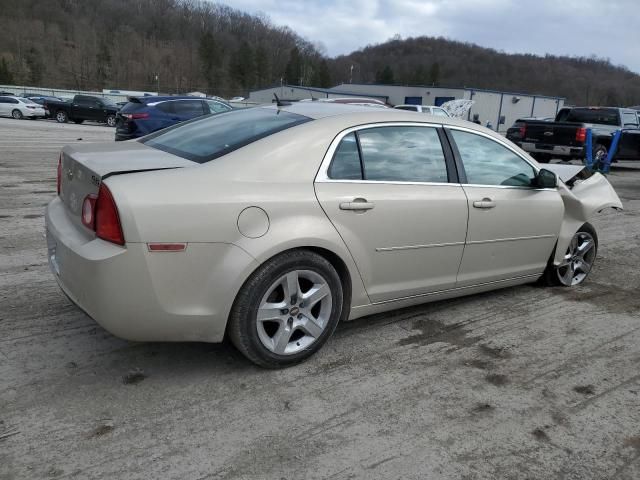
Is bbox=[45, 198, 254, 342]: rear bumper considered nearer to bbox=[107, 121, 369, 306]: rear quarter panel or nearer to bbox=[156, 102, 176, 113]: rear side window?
bbox=[107, 121, 369, 306]: rear quarter panel

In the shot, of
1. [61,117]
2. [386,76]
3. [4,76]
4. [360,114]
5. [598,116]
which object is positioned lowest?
[61,117]

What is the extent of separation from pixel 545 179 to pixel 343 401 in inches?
100

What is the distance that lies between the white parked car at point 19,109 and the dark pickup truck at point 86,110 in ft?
6.48

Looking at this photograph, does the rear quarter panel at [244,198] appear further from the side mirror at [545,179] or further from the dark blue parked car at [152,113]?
the dark blue parked car at [152,113]

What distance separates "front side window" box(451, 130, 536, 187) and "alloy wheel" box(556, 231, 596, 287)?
3.37 ft

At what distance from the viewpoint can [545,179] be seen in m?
4.43

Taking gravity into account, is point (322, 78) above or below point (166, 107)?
above

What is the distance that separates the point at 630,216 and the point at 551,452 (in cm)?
784

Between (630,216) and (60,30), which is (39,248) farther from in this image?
(60,30)

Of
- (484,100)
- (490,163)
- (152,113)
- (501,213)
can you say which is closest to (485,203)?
(501,213)

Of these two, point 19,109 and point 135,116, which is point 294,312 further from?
point 19,109

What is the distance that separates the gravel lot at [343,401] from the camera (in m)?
2.55

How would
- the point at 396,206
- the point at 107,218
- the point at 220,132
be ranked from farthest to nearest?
the point at 220,132 < the point at 396,206 < the point at 107,218

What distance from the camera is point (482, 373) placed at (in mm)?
3455
